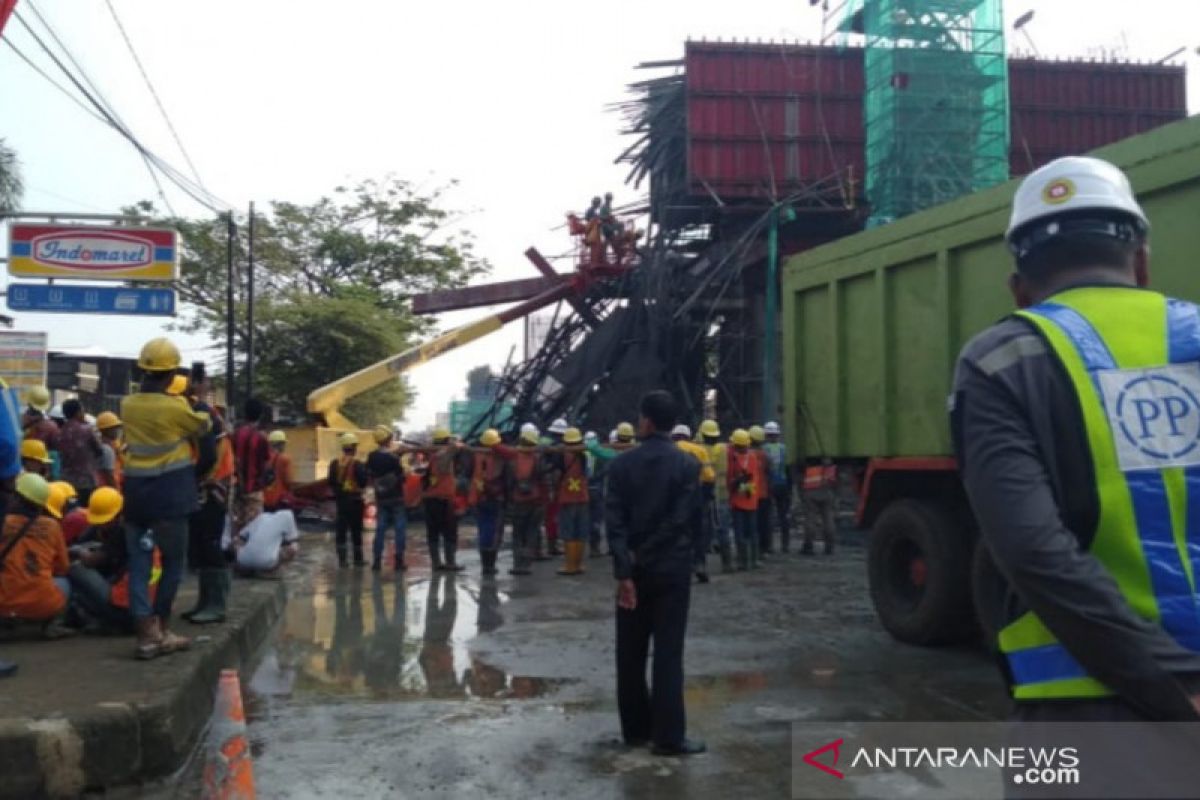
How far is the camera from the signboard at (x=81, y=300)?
45.0 feet

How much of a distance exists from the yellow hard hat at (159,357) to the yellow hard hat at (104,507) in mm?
1349

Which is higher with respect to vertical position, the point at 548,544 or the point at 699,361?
the point at 699,361

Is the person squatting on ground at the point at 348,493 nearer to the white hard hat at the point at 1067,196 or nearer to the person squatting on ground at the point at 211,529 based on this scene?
the person squatting on ground at the point at 211,529

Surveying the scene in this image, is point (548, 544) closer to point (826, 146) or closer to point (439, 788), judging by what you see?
point (439, 788)

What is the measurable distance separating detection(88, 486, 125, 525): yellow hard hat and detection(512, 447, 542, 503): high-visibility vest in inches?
245

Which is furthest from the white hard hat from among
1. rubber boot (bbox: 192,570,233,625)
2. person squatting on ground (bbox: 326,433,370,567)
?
person squatting on ground (bbox: 326,433,370,567)

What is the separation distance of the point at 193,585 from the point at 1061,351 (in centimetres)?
874

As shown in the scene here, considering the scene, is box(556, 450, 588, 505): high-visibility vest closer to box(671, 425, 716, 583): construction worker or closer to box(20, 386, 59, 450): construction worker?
box(671, 425, 716, 583): construction worker

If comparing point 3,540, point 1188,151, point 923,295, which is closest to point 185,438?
point 3,540

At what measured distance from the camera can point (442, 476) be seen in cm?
1232

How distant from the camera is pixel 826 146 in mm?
24531

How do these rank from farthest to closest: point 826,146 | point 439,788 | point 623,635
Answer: point 826,146, point 623,635, point 439,788

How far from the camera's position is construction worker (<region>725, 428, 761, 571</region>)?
1204 cm

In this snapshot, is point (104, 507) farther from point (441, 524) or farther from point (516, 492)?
point (516, 492)
